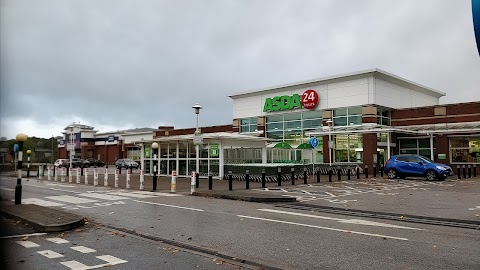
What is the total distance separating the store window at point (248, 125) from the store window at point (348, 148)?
38.7 ft

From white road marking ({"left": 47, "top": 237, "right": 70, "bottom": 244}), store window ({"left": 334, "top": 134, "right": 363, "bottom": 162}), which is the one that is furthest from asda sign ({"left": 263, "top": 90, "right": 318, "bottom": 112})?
white road marking ({"left": 47, "top": 237, "right": 70, "bottom": 244})

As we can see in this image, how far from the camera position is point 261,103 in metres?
48.2

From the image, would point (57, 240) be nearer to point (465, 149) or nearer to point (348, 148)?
point (348, 148)

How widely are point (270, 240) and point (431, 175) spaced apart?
20961 millimetres

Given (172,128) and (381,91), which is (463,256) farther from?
(172,128)

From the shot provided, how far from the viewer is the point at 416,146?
125ft

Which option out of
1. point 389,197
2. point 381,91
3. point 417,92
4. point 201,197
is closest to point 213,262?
point 201,197

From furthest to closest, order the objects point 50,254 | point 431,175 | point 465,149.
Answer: point 465,149, point 431,175, point 50,254

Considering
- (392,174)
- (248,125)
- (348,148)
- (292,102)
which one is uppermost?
(292,102)

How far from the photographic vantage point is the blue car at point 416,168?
2483 centimetres

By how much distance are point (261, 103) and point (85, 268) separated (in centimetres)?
4313

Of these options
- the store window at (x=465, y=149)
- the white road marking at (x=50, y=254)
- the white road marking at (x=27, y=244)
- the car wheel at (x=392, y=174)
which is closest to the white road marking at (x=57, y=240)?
the white road marking at (x=27, y=244)

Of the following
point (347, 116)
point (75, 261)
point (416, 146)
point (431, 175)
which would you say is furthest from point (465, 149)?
point (75, 261)

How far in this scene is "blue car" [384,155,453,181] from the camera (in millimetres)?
24828
